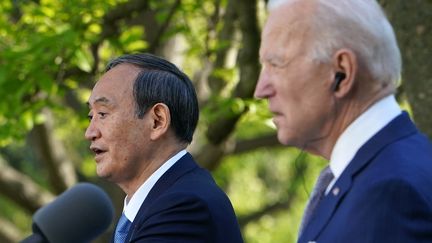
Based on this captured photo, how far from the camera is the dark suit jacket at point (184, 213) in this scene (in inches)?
147

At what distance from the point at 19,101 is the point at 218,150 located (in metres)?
2.22

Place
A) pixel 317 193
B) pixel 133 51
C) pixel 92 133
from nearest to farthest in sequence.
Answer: pixel 317 193 → pixel 92 133 → pixel 133 51

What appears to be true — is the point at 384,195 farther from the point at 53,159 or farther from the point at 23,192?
the point at 53,159

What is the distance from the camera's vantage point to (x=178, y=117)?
4.03 metres

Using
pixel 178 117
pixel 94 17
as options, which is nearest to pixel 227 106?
pixel 94 17

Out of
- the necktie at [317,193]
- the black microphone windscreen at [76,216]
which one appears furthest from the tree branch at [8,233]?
the necktie at [317,193]

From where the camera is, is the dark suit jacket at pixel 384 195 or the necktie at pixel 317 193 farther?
the necktie at pixel 317 193

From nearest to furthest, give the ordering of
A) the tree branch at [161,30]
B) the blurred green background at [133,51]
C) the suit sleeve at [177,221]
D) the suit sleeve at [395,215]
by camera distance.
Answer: the suit sleeve at [395,215], the suit sleeve at [177,221], the blurred green background at [133,51], the tree branch at [161,30]

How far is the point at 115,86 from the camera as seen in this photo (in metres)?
4.00

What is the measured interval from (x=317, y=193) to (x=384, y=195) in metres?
0.33

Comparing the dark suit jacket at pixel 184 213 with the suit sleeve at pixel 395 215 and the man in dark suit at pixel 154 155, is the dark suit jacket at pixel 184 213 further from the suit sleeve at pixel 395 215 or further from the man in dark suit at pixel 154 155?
the suit sleeve at pixel 395 215

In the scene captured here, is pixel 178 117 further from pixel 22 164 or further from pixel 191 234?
pixel 22 164

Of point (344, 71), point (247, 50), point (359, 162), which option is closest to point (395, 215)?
point (359, 162)

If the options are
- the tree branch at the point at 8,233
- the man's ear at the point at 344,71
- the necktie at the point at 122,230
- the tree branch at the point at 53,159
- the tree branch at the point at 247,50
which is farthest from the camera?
the tree branch at the point at 8,233
